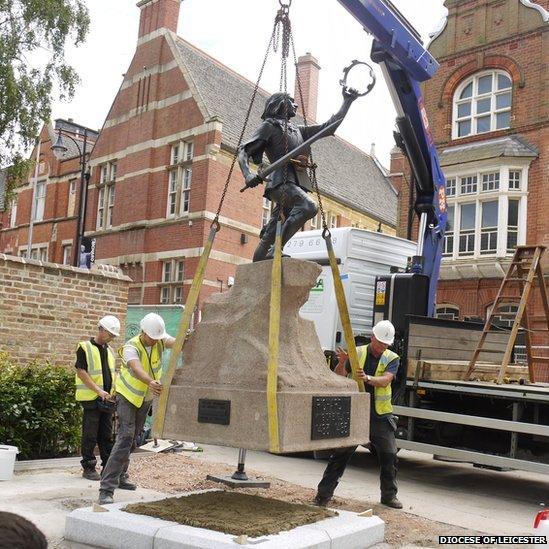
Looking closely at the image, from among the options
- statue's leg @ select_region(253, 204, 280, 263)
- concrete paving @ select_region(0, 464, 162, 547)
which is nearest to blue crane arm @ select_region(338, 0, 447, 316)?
statue's leg @ select_region(253, 204, 280, 263)

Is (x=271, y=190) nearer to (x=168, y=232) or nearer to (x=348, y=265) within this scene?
(x=348, y=265)

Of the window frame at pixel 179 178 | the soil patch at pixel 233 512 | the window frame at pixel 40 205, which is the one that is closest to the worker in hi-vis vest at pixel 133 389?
the soil patch at pixel 233 512

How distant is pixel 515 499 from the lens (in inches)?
344

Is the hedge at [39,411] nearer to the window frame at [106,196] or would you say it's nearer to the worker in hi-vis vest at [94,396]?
the worker in hi-vis vest at [94,396]

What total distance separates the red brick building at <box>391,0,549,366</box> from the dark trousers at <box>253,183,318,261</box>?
13.9 meters

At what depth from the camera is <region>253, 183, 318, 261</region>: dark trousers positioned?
6547mm

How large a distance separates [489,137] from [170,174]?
11.8 meters

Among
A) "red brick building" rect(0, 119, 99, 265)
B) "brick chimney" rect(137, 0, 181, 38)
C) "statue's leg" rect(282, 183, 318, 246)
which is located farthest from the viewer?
"red brick building" rect(0, 119, 99, 265)

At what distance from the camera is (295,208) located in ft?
21.6

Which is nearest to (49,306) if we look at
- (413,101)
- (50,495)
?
(50,495)

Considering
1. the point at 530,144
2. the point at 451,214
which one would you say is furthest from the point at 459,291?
the point at 530,144

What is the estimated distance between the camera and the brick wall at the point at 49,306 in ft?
33.8

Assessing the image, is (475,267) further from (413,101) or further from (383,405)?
(383,405)

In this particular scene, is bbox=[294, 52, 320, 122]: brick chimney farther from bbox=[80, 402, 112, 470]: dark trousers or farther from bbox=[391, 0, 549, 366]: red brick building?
bbox=[80, 402, 112, 470]: dark trousers
